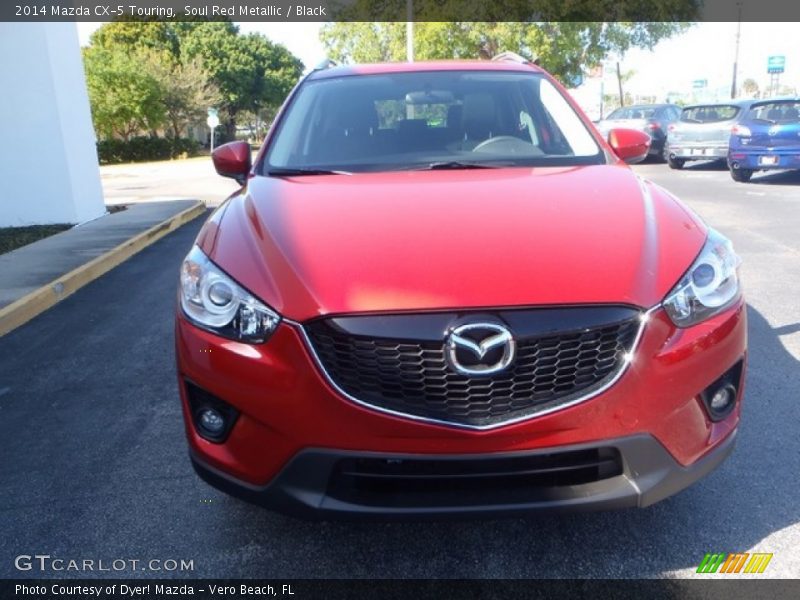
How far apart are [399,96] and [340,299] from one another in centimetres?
187

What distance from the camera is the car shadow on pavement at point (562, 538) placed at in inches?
96.0

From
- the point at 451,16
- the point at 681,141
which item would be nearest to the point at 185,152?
the point at 451,16

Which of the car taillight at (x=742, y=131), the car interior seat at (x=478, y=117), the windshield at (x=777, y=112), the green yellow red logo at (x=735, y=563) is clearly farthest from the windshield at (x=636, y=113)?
the green yellow red logo at (x=735, y=563)

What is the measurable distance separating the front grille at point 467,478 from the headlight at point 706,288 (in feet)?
1.53

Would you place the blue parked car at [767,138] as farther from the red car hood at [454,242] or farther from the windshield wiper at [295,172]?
the windshield wiper at [295,172]

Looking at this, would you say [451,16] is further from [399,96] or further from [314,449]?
[314,449]

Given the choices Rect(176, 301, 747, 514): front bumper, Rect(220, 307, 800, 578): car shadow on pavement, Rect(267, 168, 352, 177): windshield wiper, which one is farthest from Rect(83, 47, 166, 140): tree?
Rect(176, 301, 747, 514): front bumper

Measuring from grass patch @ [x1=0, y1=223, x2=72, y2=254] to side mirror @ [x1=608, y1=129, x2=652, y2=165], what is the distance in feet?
24.9

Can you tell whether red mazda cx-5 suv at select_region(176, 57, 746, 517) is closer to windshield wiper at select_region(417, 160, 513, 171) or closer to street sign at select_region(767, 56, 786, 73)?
windshield wiper at select_region(417, 160, 513, 171)

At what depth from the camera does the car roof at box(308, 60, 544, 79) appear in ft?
12.6

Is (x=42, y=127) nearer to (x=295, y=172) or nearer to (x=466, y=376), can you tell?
(x=295, y=172)

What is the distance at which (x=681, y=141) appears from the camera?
17125 millimetres

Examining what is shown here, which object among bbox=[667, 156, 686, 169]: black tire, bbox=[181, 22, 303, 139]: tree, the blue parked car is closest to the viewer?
the blue parked car

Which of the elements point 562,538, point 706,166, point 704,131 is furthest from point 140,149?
point 562,538
